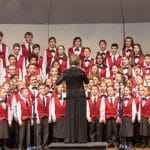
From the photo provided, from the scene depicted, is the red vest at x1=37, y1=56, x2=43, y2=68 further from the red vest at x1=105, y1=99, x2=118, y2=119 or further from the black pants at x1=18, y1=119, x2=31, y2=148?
the red vest at x1=105, y1=99, x2=118, y2=119

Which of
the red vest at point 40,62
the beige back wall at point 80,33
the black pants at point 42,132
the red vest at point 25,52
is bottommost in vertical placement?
the black pants at point 42,132

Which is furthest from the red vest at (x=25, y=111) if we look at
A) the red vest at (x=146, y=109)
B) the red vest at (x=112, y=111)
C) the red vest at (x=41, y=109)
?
the red vest at (x=146, y=109)

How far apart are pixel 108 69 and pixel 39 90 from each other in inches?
76.0

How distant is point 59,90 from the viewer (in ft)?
38.1

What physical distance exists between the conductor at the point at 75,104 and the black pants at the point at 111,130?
225cm

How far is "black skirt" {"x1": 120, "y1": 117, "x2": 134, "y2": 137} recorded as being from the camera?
1146cm

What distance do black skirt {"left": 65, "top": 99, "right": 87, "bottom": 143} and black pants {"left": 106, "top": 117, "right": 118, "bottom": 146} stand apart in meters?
2.25

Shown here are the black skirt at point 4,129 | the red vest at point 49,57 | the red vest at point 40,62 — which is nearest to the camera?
the black skirt at point 4,129

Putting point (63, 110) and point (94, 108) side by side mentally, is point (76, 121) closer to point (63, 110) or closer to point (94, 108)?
point (63, 110)

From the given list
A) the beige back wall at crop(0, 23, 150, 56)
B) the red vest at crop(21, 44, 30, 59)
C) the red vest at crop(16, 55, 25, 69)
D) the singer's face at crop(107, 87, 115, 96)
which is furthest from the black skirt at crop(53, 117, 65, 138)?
the beige back wall at crop(0, 23, 150, 56)

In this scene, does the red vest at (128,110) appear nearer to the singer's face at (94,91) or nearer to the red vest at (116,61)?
the singer's face at (94,91)

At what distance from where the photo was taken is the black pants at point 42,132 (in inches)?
452
